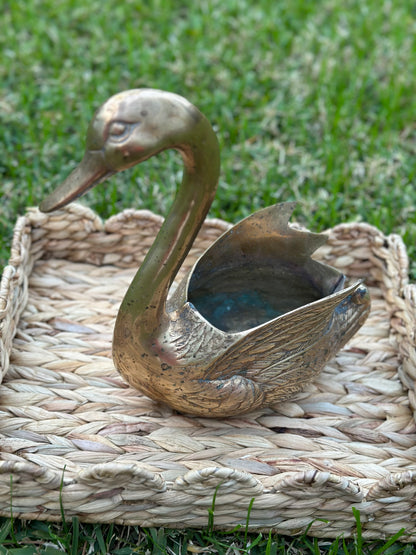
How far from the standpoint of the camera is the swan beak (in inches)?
42.9

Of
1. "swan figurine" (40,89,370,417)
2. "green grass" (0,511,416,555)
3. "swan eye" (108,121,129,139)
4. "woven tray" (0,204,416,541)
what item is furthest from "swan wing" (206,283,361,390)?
"swan eye" (108,121,129,139)

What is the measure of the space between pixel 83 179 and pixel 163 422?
1.63ft

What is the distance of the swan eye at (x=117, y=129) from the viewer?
105cm

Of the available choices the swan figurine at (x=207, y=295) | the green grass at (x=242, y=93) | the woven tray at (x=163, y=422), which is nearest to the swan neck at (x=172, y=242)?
the swan figurine at (x=207, y=295)

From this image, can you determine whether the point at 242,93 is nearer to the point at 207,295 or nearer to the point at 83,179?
the point at 207,295

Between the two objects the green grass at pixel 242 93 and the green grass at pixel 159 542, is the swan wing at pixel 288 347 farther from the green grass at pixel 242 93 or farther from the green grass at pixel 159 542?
the green grass at pixel 242 93

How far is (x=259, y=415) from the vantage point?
1.39 metres

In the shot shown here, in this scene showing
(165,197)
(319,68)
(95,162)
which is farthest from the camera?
(319,68)

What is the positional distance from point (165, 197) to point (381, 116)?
0.86 meters

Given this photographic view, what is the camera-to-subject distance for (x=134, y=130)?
106 centimetres

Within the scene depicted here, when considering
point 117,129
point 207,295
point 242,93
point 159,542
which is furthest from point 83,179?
point 242,93

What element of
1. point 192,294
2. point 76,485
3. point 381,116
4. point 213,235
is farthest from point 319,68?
point 76,485

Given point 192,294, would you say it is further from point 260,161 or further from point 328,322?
point 260,161

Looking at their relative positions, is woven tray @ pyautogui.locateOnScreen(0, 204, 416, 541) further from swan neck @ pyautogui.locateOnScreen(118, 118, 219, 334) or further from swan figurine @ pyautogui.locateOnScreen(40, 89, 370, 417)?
swan neck @ pyautogui.locateOnScreen(118, 118, 219, 334)
